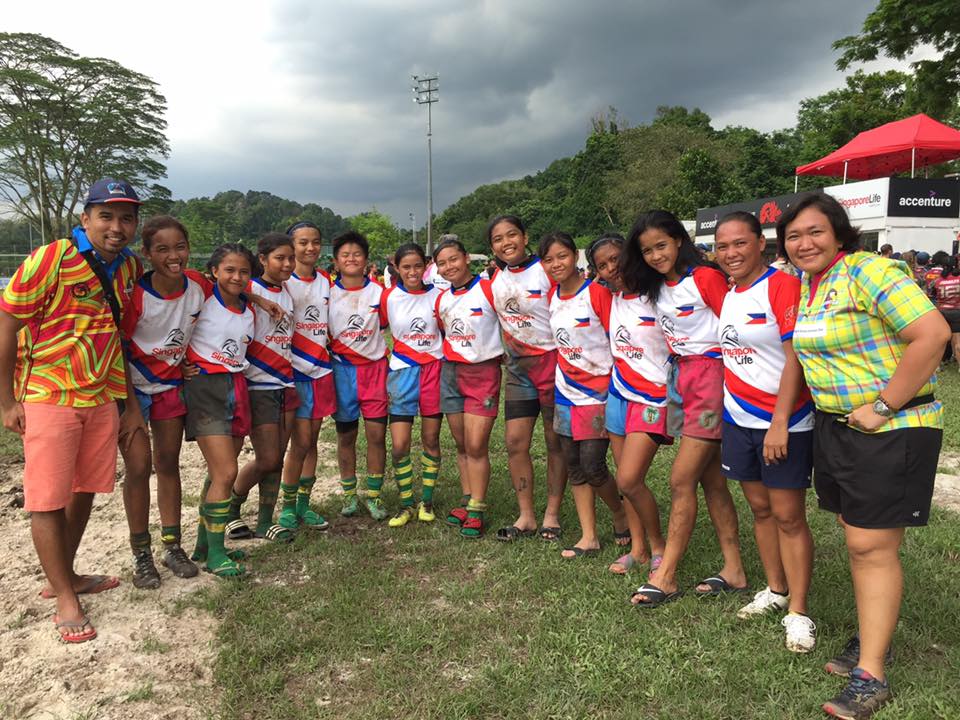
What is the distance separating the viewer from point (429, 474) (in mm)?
4879

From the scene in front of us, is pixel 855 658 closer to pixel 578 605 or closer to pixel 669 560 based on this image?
pixel 669 560

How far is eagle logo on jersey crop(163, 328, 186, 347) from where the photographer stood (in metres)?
3.76

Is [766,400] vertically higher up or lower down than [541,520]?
higher up

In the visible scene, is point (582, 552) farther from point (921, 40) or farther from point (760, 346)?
point (921, 40)

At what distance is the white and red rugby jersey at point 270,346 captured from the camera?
4.27 m

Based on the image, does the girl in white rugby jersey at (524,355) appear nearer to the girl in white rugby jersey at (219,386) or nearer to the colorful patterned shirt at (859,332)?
the girl in white rugby jersey at (219,386)

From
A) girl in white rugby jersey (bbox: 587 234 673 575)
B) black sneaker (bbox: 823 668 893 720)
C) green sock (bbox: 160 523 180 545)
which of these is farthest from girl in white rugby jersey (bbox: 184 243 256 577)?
black sneaker (bbox: 823 668 893 720)

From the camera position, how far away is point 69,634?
3.24 meters

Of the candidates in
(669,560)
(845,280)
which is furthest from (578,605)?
(845,280)

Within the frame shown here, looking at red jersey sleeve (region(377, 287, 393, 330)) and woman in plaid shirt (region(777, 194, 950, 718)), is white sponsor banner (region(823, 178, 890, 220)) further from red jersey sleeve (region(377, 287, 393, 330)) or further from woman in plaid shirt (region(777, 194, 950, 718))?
woman in plaid shirt (region(777, 194, 950, 718))

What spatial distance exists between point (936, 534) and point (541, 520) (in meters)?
2.65

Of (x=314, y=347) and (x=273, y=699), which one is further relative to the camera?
(x=314, y=347)

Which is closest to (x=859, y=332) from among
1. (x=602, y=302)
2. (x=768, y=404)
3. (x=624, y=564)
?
(x=768, y=404)

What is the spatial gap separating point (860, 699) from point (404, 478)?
3163mm
